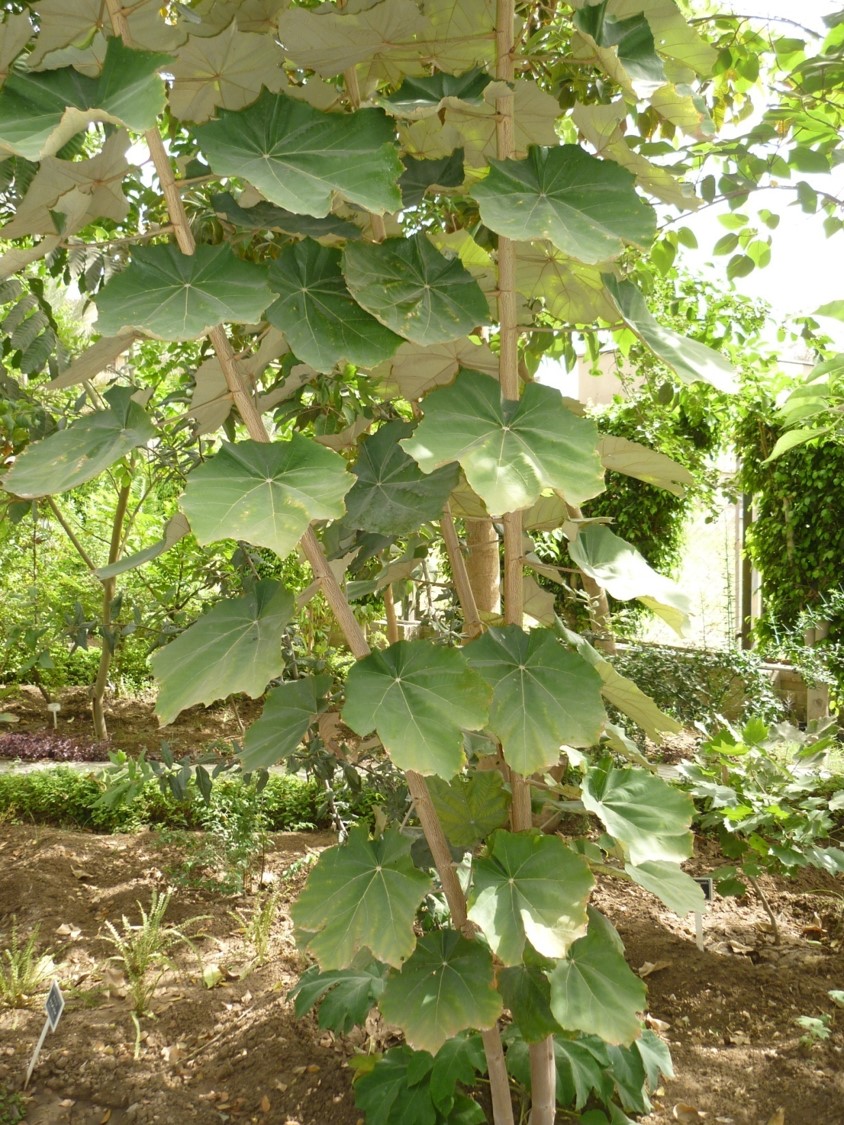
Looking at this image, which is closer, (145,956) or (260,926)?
(145,956)

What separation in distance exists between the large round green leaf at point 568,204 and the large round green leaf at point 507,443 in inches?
6.6

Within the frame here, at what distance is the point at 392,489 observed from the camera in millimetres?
1158

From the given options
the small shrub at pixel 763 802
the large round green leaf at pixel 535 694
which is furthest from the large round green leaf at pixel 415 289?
the small shrub at pixel 763 802

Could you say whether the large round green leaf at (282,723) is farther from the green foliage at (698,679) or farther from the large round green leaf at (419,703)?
the green foliage at (698,679)

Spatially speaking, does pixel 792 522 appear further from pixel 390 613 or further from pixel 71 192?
pixel 71 192

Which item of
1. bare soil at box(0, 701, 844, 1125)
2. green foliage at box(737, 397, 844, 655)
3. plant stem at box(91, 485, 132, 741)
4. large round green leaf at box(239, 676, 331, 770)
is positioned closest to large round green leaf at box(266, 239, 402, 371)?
large round green leaf at box(239, 676, 331, 770)

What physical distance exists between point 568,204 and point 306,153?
27cm

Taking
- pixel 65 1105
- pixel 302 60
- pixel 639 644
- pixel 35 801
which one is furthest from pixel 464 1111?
pixel 35 801

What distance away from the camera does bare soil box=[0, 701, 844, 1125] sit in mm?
Result: 1944

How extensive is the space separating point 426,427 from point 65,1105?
1.85 meters

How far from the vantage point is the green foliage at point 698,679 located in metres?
3.53

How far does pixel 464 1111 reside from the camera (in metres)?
1.58

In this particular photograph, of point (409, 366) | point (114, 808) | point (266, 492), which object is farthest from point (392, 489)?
point (114, 808)

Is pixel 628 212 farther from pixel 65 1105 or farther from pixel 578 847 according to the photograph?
pixel 65 1105
